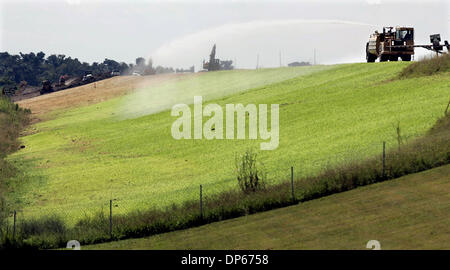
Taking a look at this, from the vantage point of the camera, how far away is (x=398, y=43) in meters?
74.9

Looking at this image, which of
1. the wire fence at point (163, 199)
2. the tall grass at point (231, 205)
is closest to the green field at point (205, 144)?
the wire fence at point (163, 199)

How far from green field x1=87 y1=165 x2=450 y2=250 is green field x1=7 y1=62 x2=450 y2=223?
21.1 feet

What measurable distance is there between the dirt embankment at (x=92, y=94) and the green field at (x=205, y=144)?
21003mm

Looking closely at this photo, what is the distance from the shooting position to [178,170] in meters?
47.5

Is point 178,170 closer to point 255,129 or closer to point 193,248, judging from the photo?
point 255,129

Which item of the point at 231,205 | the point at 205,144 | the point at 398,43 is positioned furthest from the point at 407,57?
the point at 231,205

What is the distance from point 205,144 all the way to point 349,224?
27860 millimetres

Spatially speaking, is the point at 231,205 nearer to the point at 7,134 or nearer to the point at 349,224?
the point at 349,224

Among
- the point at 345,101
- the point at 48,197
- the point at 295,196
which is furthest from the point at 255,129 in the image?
the point at 295,196

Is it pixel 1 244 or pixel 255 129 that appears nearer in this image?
pixel 1 244

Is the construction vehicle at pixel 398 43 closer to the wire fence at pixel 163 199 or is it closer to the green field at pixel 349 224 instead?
the wire fence at pixel 163 199

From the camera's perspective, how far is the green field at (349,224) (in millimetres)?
25203

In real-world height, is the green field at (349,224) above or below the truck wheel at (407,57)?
below
